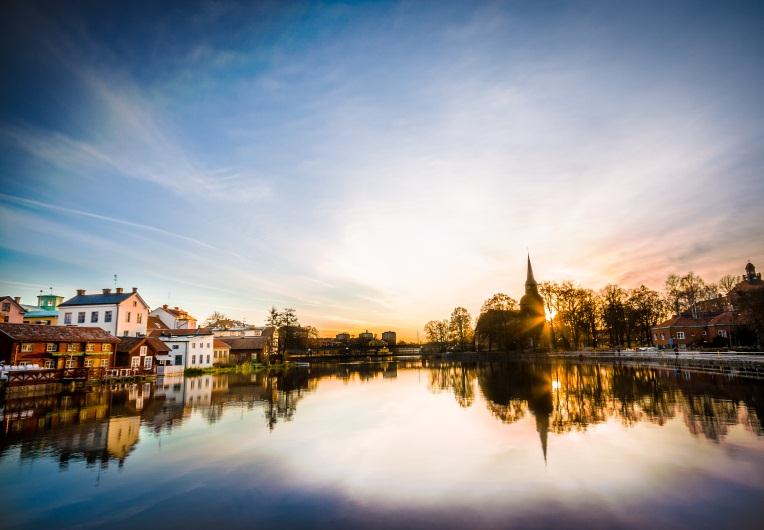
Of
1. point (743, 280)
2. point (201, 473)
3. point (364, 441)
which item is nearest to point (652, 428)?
point (364, 441)

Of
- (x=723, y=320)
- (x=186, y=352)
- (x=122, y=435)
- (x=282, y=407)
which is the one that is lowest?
(x=282, y=407)

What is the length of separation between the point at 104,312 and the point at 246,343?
27943 millimetres

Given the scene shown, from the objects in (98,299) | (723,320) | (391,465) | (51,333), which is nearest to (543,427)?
(391,465)

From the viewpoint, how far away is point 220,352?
70562 millimetres

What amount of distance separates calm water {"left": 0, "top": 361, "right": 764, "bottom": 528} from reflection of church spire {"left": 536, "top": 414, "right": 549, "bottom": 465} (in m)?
0.13

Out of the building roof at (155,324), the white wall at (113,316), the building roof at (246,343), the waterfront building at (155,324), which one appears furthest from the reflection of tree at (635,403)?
the building roof at (155,324)

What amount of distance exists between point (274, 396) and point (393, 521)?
84.1ft

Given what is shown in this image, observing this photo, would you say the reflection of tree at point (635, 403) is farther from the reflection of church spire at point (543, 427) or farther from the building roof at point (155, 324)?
the building roof at point (155, 324)

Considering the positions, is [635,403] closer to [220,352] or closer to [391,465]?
[391,465]

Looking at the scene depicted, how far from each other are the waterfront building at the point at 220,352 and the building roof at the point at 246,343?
5.68 meters

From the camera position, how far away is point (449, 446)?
16.9 metres

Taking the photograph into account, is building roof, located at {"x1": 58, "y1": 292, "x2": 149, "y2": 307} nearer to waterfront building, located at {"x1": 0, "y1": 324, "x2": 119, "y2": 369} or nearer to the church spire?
waterfront building, located at {"x1": 0, "y1": 324, "x2": 119, "y2": 369}

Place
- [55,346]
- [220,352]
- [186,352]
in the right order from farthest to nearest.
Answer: [220,352] → [186,352] → [55,346]

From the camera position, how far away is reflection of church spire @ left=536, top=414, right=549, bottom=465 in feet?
55.9
